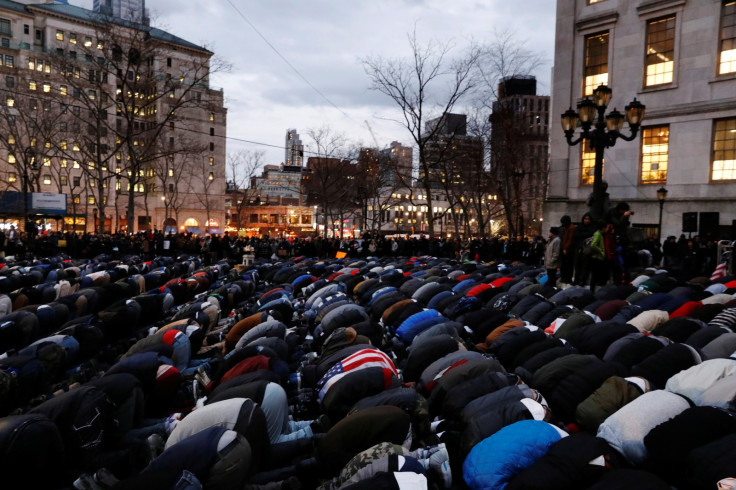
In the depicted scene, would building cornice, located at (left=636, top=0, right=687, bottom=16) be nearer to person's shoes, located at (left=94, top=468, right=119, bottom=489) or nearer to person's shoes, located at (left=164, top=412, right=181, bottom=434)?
person's shoes, located at (left=164, top=412, right=181, bottom=434)

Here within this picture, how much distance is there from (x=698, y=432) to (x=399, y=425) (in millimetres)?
2416

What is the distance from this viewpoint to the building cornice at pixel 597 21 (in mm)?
21953

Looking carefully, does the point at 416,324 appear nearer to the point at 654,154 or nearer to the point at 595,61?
the point at 654,154

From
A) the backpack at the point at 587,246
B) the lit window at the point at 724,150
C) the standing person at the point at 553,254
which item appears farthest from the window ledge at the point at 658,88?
the backpack at the point at 587,246

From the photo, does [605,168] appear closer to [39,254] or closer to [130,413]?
[130,413]

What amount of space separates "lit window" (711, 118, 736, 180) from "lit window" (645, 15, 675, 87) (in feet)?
9.54

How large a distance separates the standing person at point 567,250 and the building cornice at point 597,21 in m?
14.7

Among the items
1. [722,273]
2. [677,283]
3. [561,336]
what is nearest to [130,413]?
[561,336]

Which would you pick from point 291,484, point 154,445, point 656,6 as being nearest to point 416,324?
point 291,484

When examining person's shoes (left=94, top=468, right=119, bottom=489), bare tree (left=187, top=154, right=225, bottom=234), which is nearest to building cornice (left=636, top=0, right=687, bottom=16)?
person's shoes (left=94, top=468, right=119, bottom=489)

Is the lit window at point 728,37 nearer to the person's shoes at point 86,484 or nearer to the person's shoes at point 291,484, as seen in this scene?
the person's shoes at point 291,484

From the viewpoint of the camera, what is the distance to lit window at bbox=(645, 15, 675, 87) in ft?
68.5

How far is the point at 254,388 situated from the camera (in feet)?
16.7

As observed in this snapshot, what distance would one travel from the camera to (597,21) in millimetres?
22453
